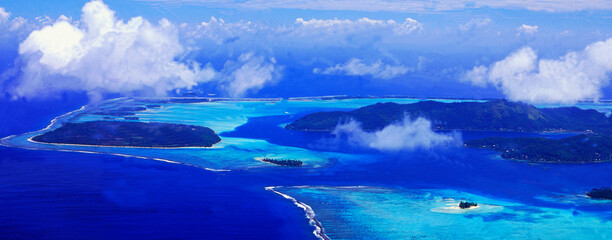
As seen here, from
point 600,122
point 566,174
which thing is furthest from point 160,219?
point 600,122

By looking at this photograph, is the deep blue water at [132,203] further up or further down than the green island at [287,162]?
further down

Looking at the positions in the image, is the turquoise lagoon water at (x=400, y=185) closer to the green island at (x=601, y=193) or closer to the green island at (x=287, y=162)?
the green island at (x=287, y=162)

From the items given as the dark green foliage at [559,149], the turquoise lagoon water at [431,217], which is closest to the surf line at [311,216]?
the turquoise lagoon water at [431,217]

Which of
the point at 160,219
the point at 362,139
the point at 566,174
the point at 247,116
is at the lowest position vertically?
the point at 160,219

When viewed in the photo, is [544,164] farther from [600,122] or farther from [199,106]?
[199,106]

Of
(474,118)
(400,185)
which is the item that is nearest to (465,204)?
(400,185)
